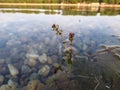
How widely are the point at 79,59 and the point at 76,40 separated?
7.88 metres

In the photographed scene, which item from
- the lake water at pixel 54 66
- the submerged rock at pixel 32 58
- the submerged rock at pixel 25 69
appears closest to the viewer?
the lake water at pixel 54 66

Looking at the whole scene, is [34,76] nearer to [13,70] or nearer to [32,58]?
[13,70]

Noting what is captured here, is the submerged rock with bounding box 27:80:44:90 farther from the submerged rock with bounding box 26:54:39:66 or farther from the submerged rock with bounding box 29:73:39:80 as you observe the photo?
the submerged rock with bounding box 26:54:39:66

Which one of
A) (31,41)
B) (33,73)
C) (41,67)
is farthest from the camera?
(31,41)

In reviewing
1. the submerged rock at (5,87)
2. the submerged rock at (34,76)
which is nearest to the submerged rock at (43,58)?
the submerged rock at (34,76)

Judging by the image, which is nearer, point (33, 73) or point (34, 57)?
point (33, 73)

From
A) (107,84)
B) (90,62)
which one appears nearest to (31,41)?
(90,62)

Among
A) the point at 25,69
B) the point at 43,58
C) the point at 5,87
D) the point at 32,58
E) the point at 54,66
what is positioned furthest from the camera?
the point at 32,58

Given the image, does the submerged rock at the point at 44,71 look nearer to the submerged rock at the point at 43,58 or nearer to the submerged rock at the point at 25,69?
the submerged rock at the point at 25,69

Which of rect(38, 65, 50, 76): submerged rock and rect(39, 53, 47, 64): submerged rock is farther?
rect(39, 53, 47, 64): submerged rock

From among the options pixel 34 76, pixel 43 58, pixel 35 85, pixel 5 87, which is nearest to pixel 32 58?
pixel 43 58

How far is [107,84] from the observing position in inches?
581

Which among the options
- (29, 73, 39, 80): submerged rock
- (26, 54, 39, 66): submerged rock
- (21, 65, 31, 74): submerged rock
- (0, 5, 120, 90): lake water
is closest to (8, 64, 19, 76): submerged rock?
(0, 5, 120, 90): lake water

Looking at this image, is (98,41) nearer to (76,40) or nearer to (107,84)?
(76,40)
